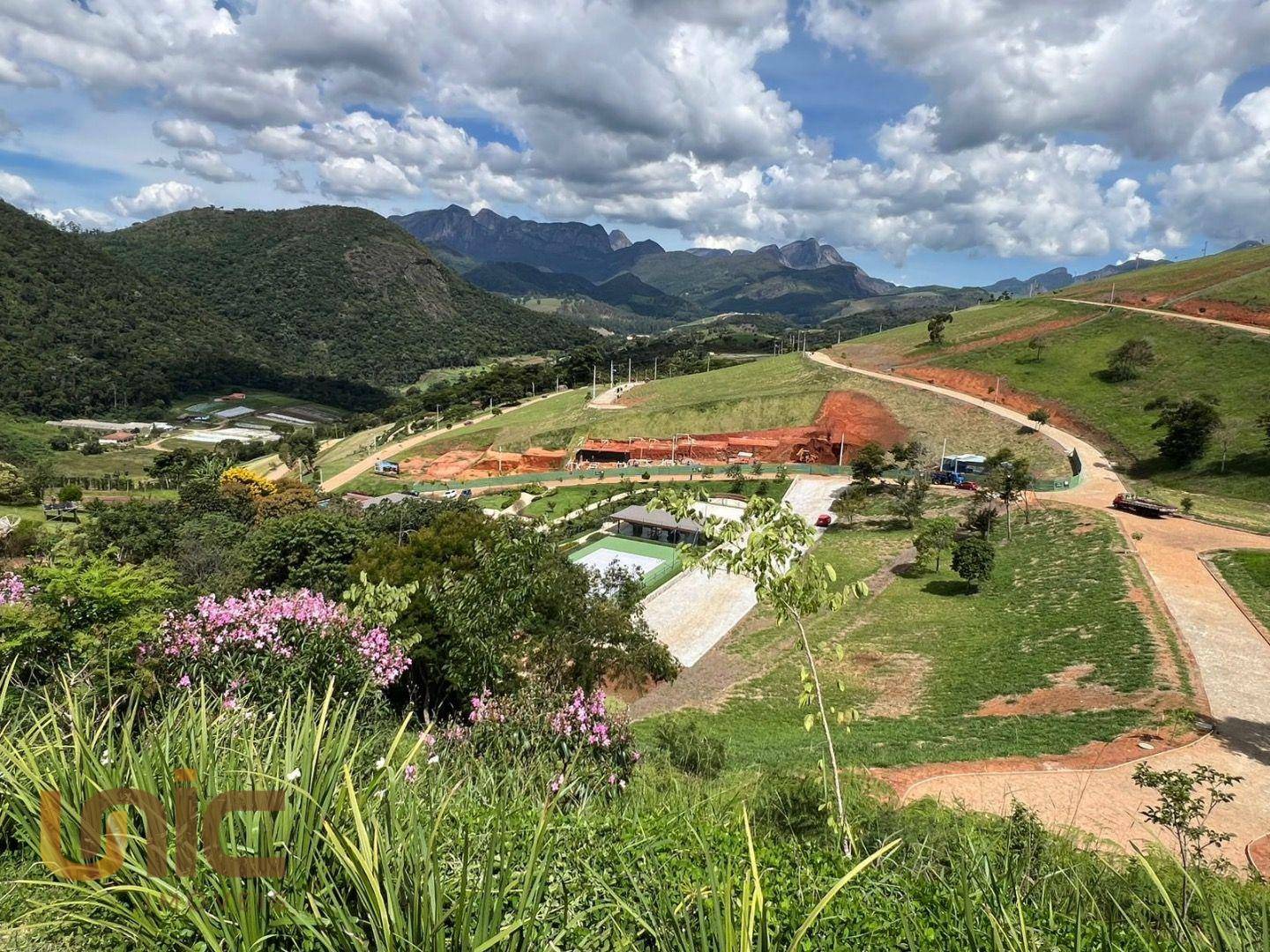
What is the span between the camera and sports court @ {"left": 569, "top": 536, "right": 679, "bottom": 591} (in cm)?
2758

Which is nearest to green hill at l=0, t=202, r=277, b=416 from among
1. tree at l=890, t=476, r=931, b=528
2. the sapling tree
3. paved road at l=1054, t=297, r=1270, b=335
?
tree at l=890, t=476, r=931, b=528

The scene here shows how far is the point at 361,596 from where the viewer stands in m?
9.41

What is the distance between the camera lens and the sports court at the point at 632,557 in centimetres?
2758

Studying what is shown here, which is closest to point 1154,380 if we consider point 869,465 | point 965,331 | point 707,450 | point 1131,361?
point 1131,361

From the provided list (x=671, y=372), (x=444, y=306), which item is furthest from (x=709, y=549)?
(x=444, y=306)

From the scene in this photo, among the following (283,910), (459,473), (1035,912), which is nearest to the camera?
(283,910)

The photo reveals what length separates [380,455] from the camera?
6606 cm

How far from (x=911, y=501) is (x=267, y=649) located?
3104 centimetres

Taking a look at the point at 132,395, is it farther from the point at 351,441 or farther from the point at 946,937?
the point at 946,937

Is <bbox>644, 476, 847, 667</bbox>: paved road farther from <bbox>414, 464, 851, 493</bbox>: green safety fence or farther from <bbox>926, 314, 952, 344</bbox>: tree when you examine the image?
<bbox>926, 314, 952, 344</bbox>: tree

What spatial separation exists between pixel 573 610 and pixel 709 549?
Answer: 8.54 metres

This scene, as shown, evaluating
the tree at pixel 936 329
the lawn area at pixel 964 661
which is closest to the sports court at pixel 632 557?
the lawn area at pixel 964 661

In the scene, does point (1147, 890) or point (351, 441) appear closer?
point (1147, 890)

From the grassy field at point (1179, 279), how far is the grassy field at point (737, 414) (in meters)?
31.0
